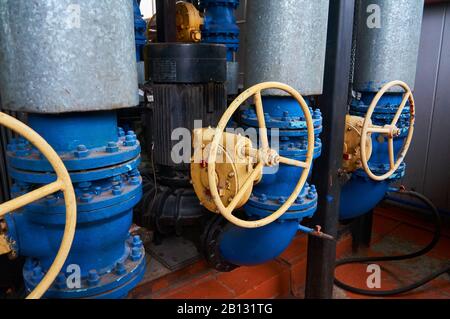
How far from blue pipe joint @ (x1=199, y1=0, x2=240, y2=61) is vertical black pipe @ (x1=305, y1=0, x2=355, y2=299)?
83cm

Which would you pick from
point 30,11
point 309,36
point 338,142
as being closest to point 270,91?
point 309,36

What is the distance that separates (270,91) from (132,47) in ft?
1.55

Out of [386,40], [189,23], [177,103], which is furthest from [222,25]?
[177,103]

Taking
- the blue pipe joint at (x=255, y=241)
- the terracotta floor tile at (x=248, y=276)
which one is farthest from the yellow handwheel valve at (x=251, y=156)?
the terracotta floor tile at (x=248, y=276)

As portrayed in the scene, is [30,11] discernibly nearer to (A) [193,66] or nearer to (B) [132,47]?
(B) [132,47]

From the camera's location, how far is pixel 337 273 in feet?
6.31

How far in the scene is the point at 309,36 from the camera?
1058mm

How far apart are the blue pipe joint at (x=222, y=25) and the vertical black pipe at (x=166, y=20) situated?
0.67 meters

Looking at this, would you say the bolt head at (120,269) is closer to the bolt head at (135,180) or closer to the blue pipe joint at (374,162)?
the bolt head at (135,180)

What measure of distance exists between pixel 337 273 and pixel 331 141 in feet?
3.09

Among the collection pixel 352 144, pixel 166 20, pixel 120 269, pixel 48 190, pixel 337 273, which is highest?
pixel 166 20

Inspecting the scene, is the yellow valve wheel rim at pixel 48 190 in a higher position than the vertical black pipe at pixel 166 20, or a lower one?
lower

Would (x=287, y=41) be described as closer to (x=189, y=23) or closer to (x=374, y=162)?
(x=374, y=162)

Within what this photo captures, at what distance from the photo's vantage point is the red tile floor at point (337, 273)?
1423 mm
